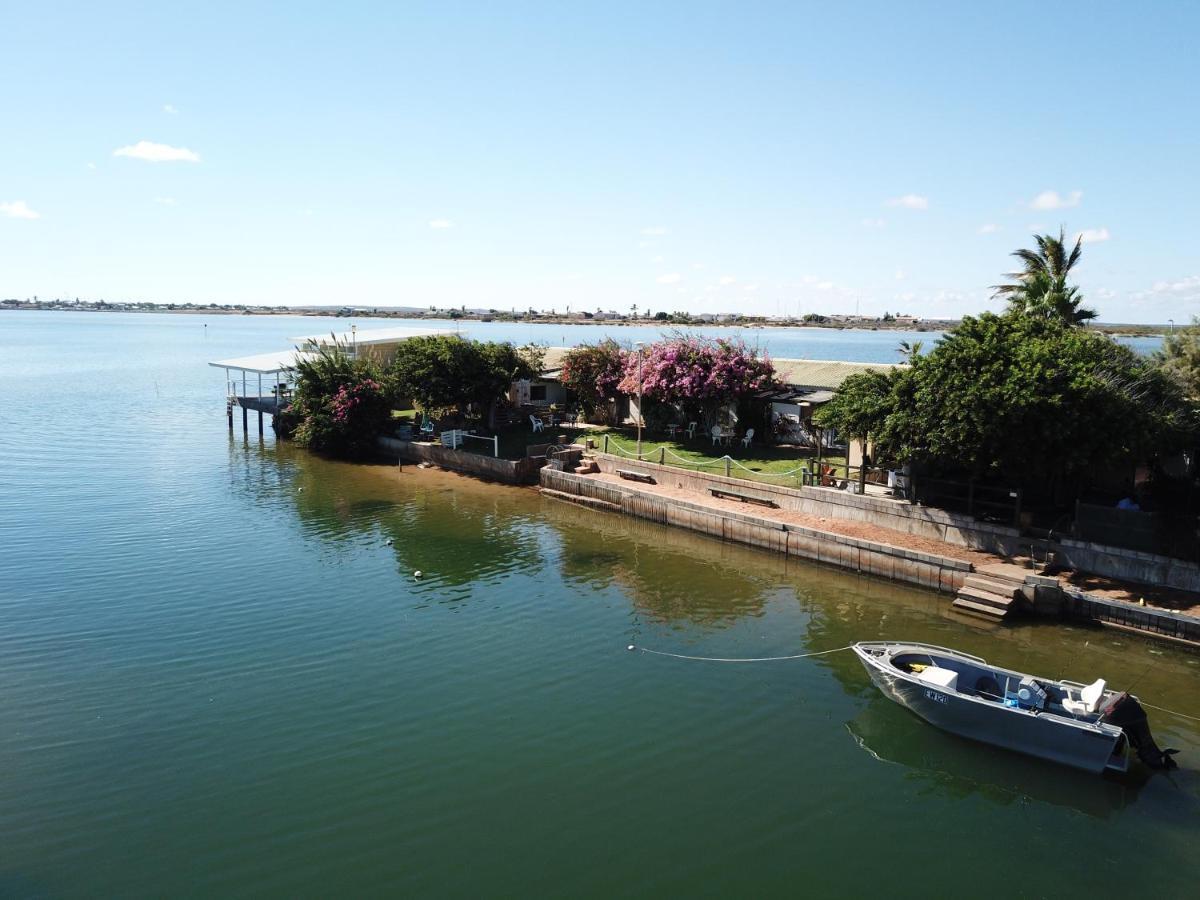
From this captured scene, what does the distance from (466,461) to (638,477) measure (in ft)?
33.6

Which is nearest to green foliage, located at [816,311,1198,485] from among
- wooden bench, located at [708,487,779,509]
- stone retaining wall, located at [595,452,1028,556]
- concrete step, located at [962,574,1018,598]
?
stone retaining wall, located at [595,452,1028,556]

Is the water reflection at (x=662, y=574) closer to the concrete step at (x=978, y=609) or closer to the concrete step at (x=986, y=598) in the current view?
the concrete step at (x=978, y=609)

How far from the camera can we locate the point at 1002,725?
16.0 m

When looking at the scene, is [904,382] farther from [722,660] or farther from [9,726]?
[9,726]

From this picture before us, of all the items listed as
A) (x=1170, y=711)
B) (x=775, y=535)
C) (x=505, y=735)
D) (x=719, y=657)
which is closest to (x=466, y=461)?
(x=775, y=535)

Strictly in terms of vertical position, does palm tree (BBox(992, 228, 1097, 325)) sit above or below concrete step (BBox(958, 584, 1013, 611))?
above

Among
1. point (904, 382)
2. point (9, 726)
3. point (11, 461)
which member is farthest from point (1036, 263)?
point (11, 461)

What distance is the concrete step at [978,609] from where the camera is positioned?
74.1 feet

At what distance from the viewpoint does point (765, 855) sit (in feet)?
41.9

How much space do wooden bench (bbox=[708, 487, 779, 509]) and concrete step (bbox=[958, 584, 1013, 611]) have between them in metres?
8.78

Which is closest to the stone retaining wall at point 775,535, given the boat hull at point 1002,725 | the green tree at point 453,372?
the boat hull at point 1002,725

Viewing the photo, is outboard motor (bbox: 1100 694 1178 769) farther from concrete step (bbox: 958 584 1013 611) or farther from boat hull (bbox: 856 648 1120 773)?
concrete step (bbox: 958 584 1013 611)

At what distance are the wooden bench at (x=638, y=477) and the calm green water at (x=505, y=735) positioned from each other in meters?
6.27

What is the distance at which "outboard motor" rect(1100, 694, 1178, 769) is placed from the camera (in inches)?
593
